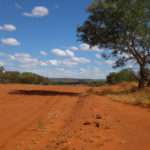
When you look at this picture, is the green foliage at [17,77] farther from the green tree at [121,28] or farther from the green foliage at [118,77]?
the green tree at [121,28]

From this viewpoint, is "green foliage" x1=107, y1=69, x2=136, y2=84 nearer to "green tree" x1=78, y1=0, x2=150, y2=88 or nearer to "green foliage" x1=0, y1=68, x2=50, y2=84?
"green foliage" x1=0, y1=68, x2=50, y2=84

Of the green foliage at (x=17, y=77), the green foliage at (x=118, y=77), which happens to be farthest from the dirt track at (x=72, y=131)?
the green foliage at (x=17, y=77)

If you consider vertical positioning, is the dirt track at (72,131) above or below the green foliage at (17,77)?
below

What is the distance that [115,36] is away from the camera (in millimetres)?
31547

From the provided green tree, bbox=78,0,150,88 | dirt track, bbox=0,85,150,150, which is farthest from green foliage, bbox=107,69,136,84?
dirt track, bbox=0,85,150,150

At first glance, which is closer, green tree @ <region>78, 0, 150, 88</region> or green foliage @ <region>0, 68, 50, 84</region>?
green tree @ <region>78, 0, 150, 88</region>

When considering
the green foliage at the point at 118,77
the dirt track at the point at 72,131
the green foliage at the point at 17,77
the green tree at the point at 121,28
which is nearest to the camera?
the dirt track at the point at 72,131

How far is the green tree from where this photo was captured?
29.8 m

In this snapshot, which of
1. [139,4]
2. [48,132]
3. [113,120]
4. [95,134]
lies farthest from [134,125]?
[139,4]

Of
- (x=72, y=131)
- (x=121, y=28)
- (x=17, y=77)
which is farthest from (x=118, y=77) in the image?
(x=72, y=131)

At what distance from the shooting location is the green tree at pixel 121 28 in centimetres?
2975

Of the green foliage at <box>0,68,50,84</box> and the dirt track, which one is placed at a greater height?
the green foliage at <box>0,68,50,84</box>

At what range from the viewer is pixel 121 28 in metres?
31.1

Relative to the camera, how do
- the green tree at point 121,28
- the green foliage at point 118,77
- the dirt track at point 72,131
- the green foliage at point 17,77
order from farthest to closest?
the green foliage at point 17,77, the green foliage at point 118,77, the green tree at point 121,28, the dirt track at point 72,131
